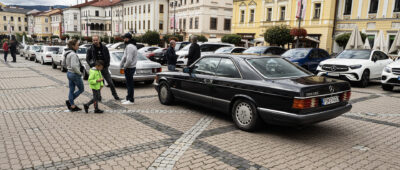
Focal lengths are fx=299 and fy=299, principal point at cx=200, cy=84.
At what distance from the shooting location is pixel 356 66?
12.5m

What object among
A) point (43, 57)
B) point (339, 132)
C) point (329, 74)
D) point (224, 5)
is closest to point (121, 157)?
point (339, 132)

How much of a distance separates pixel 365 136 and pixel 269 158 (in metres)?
2.41

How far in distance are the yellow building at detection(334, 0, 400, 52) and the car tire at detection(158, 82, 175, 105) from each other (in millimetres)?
25460

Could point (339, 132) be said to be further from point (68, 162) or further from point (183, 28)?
point (183, 28)

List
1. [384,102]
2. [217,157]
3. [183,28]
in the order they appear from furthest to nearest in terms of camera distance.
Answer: [183,28]
[384,102]
[217,157]

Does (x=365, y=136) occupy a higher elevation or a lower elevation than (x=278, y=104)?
lower

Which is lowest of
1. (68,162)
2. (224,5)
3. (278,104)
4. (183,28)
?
(68,162)

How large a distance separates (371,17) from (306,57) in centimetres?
1852

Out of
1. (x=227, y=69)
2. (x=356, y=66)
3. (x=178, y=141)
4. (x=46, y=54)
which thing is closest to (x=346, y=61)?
(x=356, y=66)

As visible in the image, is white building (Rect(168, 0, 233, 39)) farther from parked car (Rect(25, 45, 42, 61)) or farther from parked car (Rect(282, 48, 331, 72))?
parked car (Rect(282, 48, 331, 72))

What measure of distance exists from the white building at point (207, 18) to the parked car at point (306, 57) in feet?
111

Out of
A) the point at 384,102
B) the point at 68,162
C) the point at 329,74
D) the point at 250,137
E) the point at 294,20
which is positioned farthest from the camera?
the point at 294,20

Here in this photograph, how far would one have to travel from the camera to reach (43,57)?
21328 millimetres

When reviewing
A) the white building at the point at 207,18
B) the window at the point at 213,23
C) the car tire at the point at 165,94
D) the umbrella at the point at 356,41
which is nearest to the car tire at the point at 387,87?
Answer: the umbrella at the point at 356,41
